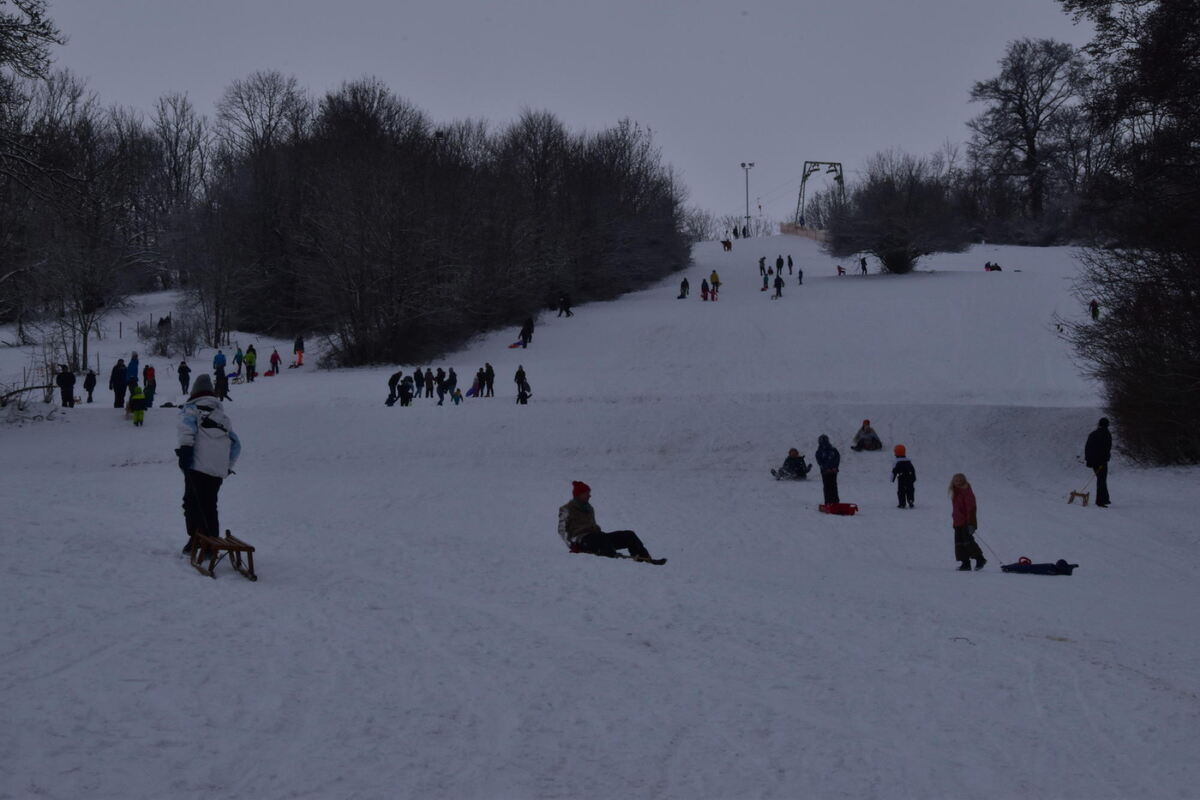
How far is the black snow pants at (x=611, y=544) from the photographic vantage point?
38.4 feet

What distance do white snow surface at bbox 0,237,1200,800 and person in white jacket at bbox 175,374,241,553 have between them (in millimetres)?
513

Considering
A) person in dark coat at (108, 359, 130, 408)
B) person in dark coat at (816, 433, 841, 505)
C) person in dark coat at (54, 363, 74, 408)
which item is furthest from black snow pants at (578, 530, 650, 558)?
person in dark coat at (54, 363, 74, 408)

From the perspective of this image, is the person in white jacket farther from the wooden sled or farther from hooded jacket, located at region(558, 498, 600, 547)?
Result: hooded jacket, located at region(558, 498, 600, 547)

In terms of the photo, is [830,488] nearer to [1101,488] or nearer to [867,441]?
[1101,488]

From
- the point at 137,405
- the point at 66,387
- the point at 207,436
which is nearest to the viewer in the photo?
the point at 207,436

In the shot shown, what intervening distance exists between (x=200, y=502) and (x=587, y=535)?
14.7ft

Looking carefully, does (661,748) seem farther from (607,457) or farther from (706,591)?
(607,457)

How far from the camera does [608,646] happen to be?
7.13m

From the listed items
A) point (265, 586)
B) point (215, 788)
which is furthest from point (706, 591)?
point (215, 788)

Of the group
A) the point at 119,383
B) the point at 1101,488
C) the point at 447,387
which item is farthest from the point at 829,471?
the point at 119,383

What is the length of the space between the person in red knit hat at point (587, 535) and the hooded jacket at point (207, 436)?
3997mm

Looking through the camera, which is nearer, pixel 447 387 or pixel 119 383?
pixel 119 383

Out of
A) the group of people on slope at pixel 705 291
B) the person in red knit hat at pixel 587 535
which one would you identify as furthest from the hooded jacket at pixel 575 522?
the group of people on slope at pixel 705 291

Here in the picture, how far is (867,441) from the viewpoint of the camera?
79.9 ft
